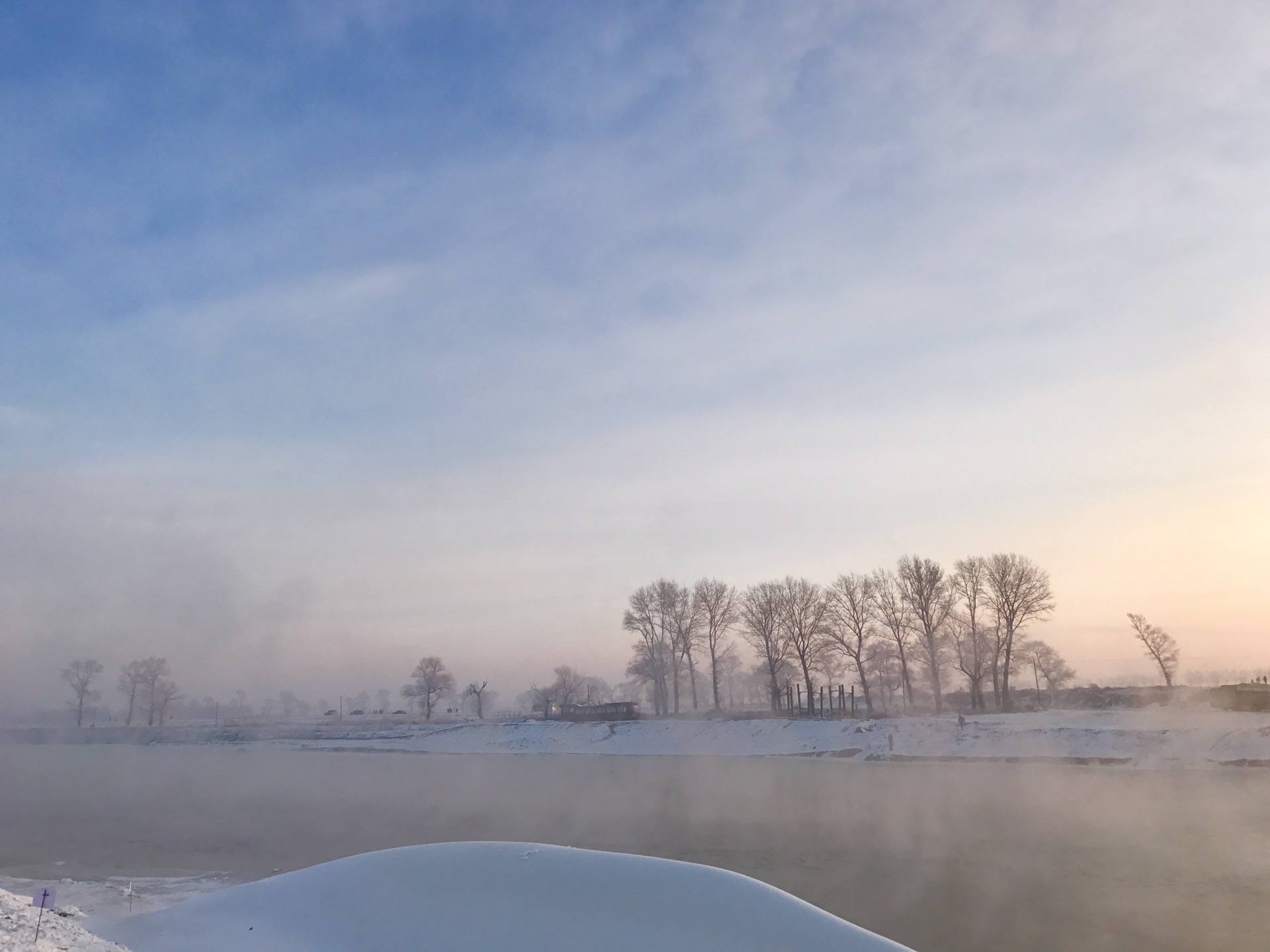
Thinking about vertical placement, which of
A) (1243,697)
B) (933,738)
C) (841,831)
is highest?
(1243,697)

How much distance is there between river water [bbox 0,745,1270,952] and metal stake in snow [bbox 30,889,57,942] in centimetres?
339

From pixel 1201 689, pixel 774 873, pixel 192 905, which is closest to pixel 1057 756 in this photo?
pixel 1201 689

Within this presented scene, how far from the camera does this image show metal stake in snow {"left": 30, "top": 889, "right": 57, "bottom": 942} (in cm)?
1100

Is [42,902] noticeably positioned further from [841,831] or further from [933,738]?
[933,738]

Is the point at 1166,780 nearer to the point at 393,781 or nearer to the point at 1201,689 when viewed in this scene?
the point at 1201,689

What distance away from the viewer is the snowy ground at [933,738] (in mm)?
40062

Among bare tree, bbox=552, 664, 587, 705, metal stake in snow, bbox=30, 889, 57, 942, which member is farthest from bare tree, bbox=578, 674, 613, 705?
metal stake in snow, bbox=30, 889, 57, 942

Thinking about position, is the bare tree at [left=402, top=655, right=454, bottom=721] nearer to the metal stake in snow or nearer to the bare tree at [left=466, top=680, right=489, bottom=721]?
the bare tree at [left=466, top=680, right=489, bottom=721]

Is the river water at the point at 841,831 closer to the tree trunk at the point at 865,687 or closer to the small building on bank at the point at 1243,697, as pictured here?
the small building on bank at the point at 1243,697

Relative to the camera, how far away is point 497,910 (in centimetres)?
1249

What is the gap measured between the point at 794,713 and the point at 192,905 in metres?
58.6

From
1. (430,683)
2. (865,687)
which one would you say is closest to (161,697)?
(430,683)

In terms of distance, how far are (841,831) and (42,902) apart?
64.6ft

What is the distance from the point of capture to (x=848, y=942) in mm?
11391
